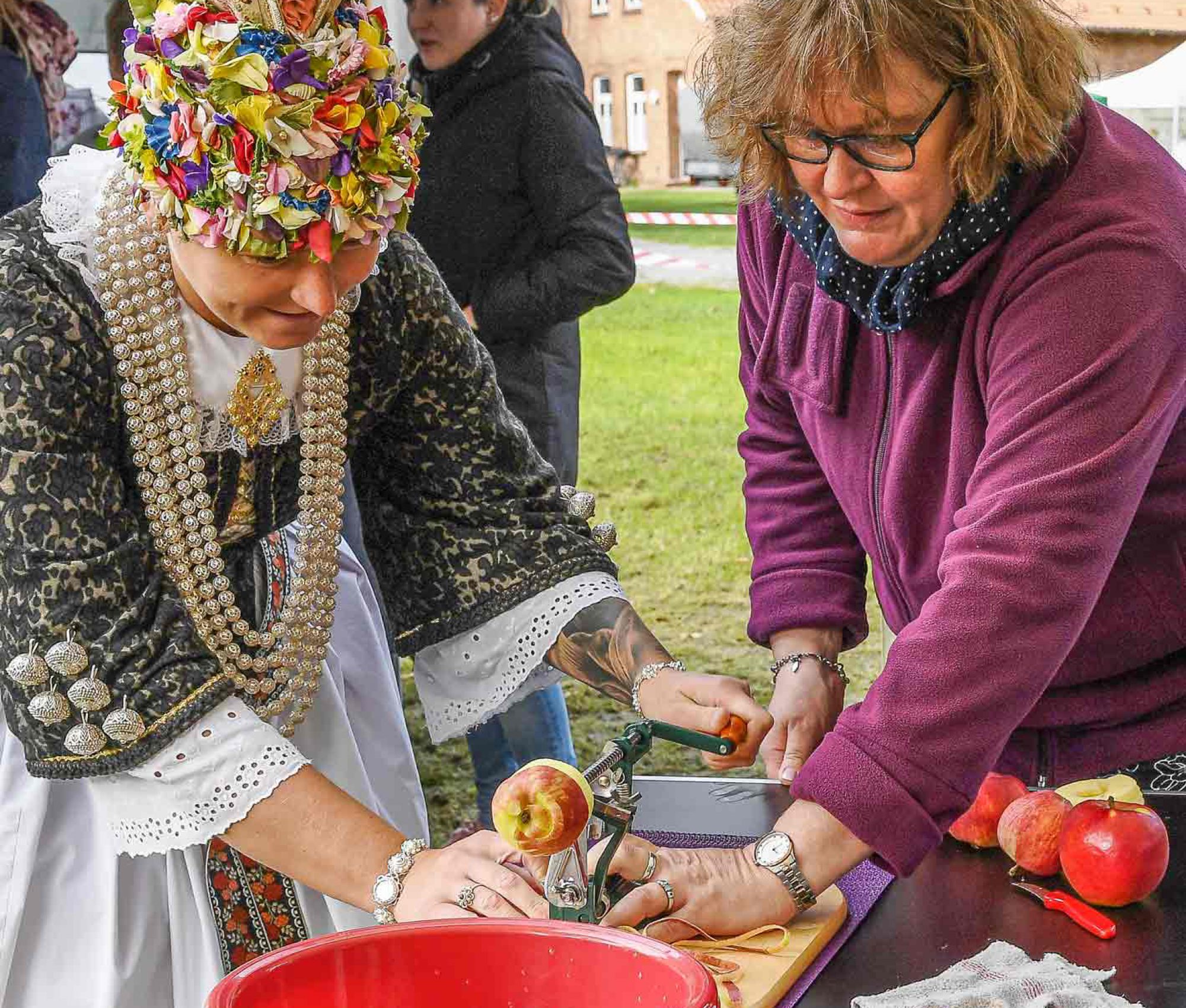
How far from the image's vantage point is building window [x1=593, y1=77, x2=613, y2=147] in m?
10.7

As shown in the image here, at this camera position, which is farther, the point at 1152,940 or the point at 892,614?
the point at 892,614

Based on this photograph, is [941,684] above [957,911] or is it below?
above

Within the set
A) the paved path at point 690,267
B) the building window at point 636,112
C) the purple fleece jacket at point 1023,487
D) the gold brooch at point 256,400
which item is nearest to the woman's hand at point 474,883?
the purple fleece jacket at point 1023,487

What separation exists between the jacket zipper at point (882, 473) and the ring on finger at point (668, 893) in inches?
22.2

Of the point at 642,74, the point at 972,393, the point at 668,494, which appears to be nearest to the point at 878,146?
the point at 972,393

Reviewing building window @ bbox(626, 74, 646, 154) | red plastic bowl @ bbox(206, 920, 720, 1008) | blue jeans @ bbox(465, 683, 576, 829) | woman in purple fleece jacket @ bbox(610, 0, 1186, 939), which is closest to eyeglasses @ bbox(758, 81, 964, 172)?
woman in purple fleece jacket @ bbox(610, 0, 1186, 939)

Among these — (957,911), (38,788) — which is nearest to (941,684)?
(957,911)

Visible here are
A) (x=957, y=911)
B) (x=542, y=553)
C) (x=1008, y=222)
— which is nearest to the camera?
(x=957, y=911)

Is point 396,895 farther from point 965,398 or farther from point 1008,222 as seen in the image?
point 1008,222

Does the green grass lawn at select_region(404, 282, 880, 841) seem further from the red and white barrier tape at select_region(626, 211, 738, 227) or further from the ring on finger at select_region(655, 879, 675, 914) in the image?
the ring on finger at select_region(655, 879, 675, 914)

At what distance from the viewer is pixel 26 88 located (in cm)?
321

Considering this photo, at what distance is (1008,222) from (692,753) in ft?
11.1

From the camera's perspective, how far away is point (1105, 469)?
1.49 m

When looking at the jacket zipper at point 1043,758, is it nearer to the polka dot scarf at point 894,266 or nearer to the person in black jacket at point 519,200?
the polka dot scarf at point 894,266
